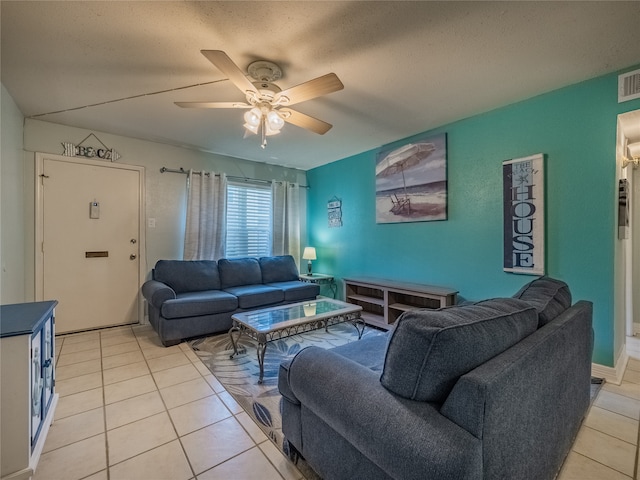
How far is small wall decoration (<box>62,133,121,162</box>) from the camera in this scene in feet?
10.5

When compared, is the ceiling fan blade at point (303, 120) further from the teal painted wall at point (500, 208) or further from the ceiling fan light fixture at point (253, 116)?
the teal painted wall at point (500, 208)

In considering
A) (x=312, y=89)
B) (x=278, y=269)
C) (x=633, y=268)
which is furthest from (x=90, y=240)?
(x=633, y=268)

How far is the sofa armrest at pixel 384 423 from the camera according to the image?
766 millimetres

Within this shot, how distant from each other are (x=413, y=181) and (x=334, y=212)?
4.93ft

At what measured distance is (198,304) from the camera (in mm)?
3047

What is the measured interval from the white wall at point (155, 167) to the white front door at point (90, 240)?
0.32 feet

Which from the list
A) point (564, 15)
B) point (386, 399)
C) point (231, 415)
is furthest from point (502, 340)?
point (564, 15)

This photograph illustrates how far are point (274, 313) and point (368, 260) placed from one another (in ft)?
5.92

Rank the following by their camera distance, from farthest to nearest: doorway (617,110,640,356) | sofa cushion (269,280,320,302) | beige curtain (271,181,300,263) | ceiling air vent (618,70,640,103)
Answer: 1. beige curtain (271,181,300,263)
2. sofa cushion (269,280,320,302)
3. doorway (617,110,640,356)
4. ceiling air vent (618,70,640,103)

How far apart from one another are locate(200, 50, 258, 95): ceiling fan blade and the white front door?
2521 millimetres

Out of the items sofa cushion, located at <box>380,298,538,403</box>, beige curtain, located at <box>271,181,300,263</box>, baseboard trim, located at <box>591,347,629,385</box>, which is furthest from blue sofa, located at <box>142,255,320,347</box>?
baseboard trim, located at <box>591,347,629,385</box>

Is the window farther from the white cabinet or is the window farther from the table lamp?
the white cabinet

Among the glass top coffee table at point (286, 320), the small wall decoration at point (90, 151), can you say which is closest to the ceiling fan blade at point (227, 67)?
the glass top coffee table at point (286, 320)

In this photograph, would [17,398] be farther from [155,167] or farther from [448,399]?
[155,167]
